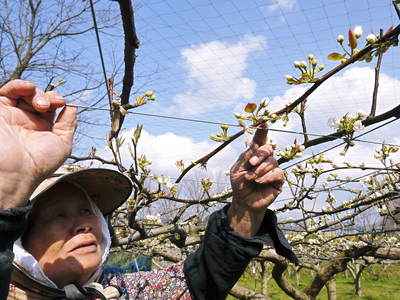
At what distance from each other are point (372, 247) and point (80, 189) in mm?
2564

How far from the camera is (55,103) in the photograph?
834 millimetres

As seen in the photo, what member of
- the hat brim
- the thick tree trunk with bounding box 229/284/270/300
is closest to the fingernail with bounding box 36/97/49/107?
the hat brim

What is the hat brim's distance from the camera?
1.23m

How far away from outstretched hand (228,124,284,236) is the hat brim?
422 mm

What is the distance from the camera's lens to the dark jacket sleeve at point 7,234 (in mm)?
715

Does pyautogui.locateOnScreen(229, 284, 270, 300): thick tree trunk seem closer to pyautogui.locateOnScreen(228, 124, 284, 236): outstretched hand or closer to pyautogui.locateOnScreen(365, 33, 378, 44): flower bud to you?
pyautogui.locateOnScreen(228, 124, 284, 236): outstretched hand

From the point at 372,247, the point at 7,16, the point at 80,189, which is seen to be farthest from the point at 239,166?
the point at 7,16

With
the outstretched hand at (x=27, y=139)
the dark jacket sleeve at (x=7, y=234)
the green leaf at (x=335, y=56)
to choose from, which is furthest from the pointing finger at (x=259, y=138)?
the dark jacket sleeve at (x=7, y=234)

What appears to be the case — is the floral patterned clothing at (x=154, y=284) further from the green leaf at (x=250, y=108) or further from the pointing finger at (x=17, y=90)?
the pointing finger at (x=17, y=90)

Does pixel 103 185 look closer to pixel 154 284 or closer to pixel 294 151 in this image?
pixel 154 284

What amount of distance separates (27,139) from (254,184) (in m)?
0.62

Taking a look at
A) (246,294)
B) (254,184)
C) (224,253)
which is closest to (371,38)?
(254,184)

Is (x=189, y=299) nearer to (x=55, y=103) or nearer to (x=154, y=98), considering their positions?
(x=154, y=98)

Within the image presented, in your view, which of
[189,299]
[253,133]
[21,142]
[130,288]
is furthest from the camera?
[130,288]
